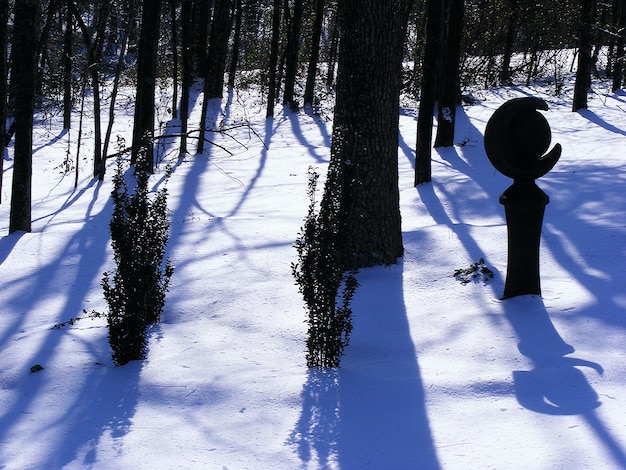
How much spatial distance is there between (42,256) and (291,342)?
13.9ft

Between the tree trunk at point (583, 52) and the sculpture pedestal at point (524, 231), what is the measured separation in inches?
463

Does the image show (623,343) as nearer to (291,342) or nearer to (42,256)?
(291,342)

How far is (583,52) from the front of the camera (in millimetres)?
15289

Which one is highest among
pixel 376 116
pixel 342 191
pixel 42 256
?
pixel 376 116

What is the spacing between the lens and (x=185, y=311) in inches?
219

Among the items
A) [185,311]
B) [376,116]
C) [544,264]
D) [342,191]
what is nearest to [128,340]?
[185,311]

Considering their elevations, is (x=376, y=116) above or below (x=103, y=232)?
above

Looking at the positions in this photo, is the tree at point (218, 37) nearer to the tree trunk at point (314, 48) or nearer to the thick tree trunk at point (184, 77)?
the tree trunk at point (314, 48)

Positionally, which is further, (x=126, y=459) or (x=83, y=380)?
(x=83, y=380)

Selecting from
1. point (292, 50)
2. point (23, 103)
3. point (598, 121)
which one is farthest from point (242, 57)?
point (23, 103)

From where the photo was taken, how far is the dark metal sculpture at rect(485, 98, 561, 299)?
4875 mm

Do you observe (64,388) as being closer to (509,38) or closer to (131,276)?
(131,276)

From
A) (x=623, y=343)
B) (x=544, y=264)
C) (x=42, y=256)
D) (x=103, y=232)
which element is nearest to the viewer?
(x=623, y=343)

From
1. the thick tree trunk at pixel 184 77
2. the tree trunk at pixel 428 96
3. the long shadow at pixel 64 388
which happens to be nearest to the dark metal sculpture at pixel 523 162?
the long shadow at pixel 64 388
